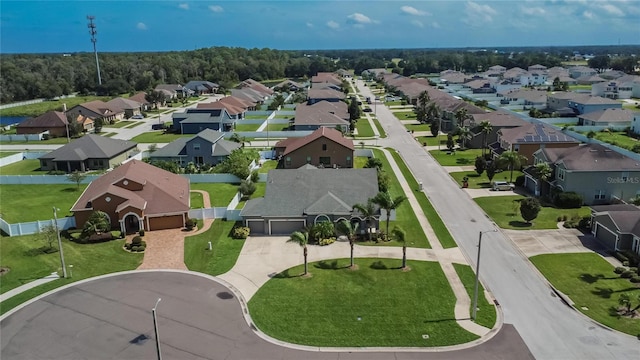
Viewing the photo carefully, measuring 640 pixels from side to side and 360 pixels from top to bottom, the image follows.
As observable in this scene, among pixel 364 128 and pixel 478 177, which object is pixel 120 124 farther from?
pixel 478 177

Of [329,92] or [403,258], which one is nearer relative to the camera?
[403,258]

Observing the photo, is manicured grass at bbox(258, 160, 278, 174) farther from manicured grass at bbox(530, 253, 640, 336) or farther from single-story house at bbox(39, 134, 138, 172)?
manicured grass at bbox(530, 253, 640, 336)

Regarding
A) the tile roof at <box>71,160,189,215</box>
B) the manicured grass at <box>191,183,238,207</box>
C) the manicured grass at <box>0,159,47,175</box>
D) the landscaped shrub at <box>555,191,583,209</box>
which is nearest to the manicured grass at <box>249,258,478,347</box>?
the tile roof at <box>71,160,189,215</box>

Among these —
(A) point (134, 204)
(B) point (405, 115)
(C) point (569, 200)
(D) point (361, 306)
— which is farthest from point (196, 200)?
(B) point (405, 115)

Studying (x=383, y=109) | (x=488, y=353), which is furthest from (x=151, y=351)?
(x=383, y=109)

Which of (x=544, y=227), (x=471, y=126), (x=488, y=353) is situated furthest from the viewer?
(x=471, y=126)

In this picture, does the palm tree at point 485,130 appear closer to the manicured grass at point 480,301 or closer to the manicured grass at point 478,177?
the manicured grass at point 478,177

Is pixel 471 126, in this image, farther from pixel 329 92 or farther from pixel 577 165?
pixel 329 92

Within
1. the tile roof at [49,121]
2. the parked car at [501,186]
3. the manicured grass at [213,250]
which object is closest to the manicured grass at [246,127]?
the tile roof at [49,121]
